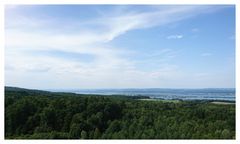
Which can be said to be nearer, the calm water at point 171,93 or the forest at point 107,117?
the forest at point 107,117

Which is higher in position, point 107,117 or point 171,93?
point 171,93

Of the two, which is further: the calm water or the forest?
the calm water

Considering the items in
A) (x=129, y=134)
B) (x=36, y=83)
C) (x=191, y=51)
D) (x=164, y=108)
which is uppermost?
(x=191, y=51)

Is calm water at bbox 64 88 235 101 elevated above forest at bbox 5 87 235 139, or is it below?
above

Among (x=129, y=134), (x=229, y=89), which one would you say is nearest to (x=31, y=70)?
(x=129, y=134)

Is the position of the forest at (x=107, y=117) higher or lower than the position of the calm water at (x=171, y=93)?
lower

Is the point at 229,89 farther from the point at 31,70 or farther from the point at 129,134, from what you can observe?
the point at 31,70
